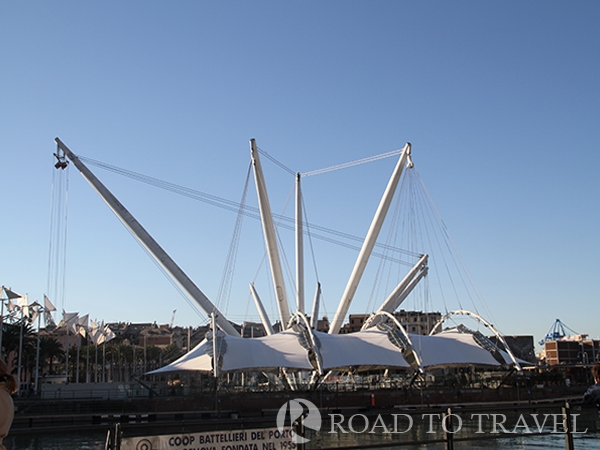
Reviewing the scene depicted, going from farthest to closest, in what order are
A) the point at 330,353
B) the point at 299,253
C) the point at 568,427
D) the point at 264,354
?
the point at 299,253, the point at 330,353, the point at 264,354, the point at 568,427

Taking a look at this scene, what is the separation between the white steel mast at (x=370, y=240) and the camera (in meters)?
67.5

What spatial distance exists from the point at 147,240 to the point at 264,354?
47.7ft

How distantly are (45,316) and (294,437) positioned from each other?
7660 centimetres

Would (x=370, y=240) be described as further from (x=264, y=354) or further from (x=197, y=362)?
(x=197, y=362)

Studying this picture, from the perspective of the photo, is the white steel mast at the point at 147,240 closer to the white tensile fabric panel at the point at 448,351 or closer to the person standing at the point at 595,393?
the white tensile fabric panel at the point at 448,351

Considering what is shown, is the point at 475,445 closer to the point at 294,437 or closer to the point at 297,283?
the point at 294,437

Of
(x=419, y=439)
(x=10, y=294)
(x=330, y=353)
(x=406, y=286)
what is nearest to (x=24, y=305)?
(x=10, y=294)

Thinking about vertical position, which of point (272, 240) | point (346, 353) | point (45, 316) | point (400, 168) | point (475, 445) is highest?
point (400, 168)

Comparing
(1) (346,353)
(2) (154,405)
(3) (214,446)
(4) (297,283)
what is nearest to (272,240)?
(4) (297,283)

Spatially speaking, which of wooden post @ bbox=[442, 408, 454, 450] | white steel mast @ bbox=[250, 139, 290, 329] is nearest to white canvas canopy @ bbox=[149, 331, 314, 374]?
white steel mast @ bbox=[250, 139, 290, 329]

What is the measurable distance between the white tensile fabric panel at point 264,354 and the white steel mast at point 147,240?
392 centimetres

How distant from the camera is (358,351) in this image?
59.2 m

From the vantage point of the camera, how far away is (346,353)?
192 ft

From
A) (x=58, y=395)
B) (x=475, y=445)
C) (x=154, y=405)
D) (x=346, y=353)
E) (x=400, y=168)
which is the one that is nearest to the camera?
(x=475, y=445)
